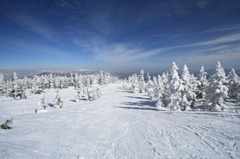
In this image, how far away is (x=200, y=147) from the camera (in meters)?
8.80

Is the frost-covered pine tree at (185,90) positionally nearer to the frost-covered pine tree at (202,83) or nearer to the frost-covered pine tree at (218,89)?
the frost-covered pine tree at (218,89)

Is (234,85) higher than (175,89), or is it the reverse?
(234,85)

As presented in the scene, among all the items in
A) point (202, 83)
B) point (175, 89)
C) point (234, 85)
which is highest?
point (202, 83)

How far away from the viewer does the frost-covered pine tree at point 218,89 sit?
2439cm

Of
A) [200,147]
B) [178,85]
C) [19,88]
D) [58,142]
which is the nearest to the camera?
[200,147]

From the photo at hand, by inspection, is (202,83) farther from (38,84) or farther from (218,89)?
(38,84)

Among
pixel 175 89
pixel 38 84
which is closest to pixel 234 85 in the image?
pixel 175 89

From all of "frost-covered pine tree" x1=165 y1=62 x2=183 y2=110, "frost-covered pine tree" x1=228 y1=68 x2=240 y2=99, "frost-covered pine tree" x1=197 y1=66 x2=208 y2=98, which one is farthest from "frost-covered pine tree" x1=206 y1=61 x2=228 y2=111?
"frost-covered pine tree" x1=228 y1=68 x2=240 y2=99

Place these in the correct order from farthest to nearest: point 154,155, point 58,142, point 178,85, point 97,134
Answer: point 178,85 < point 97,134 < point 58,142 < point 154,155

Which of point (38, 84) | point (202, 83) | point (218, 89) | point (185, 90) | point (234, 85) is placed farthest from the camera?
point (38, 84)

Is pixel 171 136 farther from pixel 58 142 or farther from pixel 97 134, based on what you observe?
pixel 58 142

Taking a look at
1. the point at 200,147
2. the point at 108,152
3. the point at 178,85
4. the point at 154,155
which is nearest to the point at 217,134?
the point at 200,147

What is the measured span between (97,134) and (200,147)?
868cm

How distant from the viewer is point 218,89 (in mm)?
24469
